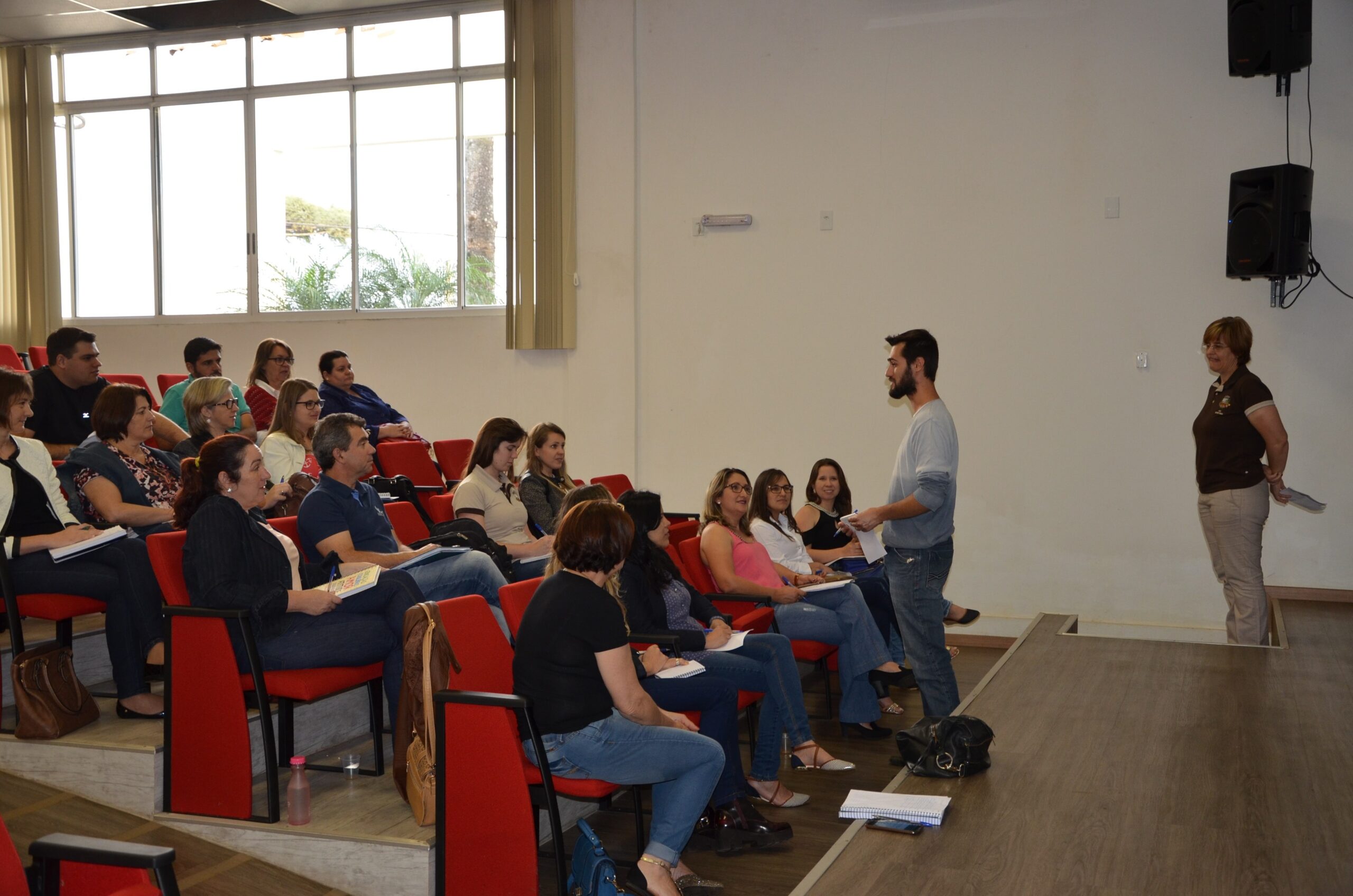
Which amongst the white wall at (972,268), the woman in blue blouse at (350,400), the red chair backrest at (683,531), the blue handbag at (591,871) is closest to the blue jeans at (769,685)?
the blue handbag at (591,871)

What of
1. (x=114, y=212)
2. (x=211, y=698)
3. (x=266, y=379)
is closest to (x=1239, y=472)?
(x=211, y=698)

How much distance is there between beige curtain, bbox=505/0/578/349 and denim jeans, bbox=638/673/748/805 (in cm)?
425

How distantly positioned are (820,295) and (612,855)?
422cm

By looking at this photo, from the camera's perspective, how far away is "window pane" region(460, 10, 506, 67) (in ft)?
24.8

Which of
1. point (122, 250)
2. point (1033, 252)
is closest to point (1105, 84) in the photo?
point (1033, 252)

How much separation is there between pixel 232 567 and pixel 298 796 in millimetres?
690

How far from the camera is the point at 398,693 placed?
3438mm

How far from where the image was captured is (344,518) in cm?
396

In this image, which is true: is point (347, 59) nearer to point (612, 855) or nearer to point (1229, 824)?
point (612, 855)

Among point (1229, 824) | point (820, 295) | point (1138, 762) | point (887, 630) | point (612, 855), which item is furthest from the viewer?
point (820, 295)

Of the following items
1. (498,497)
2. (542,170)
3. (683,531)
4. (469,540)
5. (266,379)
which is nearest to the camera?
(469,540)

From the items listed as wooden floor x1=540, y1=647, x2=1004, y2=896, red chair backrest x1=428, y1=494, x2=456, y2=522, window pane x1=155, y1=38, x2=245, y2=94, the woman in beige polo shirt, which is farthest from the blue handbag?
window pane x1=155, y1=38, x2=245, y2=94

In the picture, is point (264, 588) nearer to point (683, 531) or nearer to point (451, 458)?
point (683, 531)

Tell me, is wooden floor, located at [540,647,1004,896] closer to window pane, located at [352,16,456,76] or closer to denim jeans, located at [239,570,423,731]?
denim jeans, located at [239,570,423,731]
